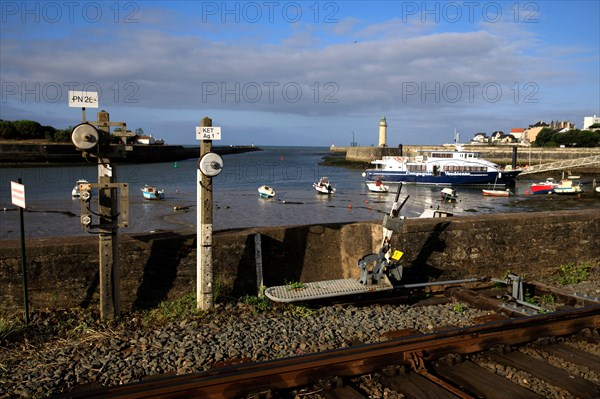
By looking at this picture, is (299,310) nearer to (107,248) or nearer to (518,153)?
(107,248)

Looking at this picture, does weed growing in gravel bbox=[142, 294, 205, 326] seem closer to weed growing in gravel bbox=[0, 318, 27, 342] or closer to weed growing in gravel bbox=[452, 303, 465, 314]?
weed growing in gravel bbox=[0, 318, 27, 342]

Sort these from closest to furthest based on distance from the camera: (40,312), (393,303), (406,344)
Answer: (406,344), (40,312), (393,303)

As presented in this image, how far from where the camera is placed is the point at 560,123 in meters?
187

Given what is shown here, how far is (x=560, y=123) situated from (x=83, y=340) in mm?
208102

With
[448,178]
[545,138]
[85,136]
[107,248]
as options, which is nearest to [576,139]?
[545,138]

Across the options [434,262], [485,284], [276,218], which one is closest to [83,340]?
[434,262]

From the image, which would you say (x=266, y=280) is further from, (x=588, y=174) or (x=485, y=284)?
(x=588, y=174)

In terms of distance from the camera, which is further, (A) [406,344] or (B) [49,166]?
(B) [49,166]

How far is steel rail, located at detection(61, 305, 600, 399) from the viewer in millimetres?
4016

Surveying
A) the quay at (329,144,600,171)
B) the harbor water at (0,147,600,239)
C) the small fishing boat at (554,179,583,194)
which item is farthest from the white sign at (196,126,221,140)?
the quay at (329,144,600,171)

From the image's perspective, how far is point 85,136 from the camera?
19.5ft

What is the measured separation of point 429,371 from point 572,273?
553 cm

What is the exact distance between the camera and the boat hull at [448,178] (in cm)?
6131

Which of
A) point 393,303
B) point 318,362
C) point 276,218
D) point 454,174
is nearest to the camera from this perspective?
point 318,362
